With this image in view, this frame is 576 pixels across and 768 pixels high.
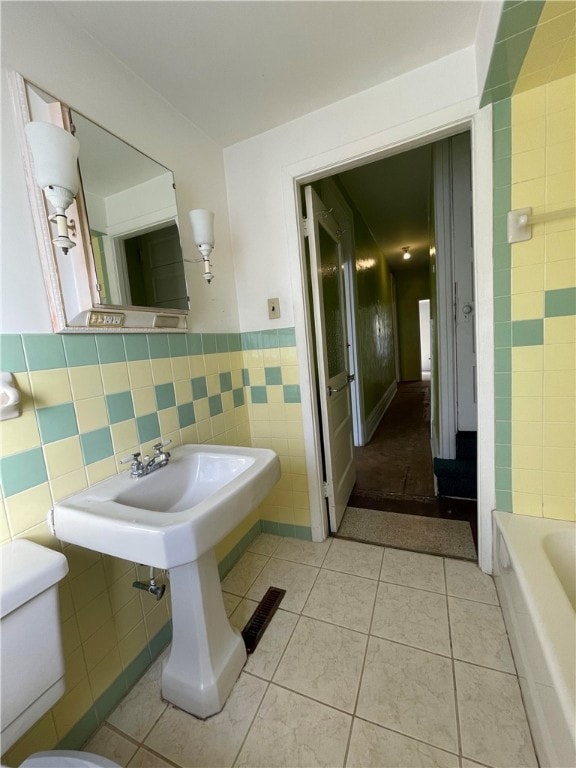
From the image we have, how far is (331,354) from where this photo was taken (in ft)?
6.44

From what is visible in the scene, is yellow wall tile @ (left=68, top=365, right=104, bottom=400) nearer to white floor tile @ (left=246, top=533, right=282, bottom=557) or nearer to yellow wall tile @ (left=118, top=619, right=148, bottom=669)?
yellow wall tile @ (left=118, top=619, right=148, bottom=669)

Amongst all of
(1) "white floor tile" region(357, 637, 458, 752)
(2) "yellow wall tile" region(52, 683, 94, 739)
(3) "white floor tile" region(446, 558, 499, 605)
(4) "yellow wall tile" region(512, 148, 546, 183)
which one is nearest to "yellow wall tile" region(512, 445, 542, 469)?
(3) "white floor tile" region(446, 558, 499, 605)

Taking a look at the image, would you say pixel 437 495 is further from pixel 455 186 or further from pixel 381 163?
pixel 381 163

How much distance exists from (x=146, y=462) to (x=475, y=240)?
1.56 m

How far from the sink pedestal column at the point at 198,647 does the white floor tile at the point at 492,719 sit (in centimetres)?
74

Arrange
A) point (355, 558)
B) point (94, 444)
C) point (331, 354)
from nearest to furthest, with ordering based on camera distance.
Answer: point (94, 444)
point (355, 558)
point (331, 354)

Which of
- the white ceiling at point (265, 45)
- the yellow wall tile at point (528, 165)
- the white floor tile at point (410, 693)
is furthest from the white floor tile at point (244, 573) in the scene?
the white ceiling at point (265, 45)

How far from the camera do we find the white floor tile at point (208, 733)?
887mm

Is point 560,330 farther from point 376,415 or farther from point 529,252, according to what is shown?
point 376,415

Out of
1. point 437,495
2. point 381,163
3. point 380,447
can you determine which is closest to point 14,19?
point 381,163

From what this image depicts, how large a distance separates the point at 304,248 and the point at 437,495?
1859 mm

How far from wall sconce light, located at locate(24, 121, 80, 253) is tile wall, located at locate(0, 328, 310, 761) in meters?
0.34

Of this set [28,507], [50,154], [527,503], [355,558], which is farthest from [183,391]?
[527,503]

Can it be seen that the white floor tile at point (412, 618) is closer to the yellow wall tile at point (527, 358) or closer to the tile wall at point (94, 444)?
the tile wall at point (94, 444)
